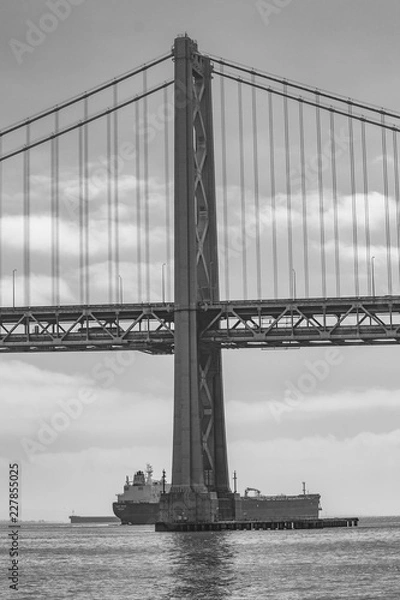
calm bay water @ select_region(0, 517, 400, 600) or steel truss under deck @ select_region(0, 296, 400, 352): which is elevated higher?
steel truss under deck @ select_region(0, 296, 400, 352)

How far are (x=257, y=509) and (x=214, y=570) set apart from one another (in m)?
122

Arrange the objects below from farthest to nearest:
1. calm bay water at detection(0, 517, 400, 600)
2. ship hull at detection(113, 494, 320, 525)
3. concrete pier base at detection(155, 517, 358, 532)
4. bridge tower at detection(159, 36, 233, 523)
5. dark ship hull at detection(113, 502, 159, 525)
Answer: dark ship hull at detection(113, 502, 159, 525) < ship hull at detection(113, 494, 320, 525) < bridge tower at detection(159, 36, 233, 523) < concrete pier base at detection(155, 517, 358, 532) < calm bay water at detection(0, 517, 400, 600)

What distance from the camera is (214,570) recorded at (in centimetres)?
6850

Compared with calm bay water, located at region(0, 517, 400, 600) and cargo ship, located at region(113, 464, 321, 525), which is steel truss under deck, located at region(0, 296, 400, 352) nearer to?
calm bay water, located at region(0, 517, 400, 600)

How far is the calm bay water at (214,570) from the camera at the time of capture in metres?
59.1

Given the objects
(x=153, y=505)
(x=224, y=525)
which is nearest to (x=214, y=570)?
(x=224, y=525)

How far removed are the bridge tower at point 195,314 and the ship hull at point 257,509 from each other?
80.3m

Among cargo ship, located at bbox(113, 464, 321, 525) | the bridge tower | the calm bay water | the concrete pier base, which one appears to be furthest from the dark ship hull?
the calm bay water

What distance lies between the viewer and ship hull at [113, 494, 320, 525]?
618 ft

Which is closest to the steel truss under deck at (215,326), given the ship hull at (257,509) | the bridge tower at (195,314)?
the bridge tower at (195,314)

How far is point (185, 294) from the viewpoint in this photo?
101m

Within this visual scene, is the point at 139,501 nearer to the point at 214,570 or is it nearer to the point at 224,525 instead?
the point at 224,525

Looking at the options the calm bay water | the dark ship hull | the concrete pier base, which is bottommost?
the calm bay water

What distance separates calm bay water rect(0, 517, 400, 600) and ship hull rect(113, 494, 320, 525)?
88.2 meters
